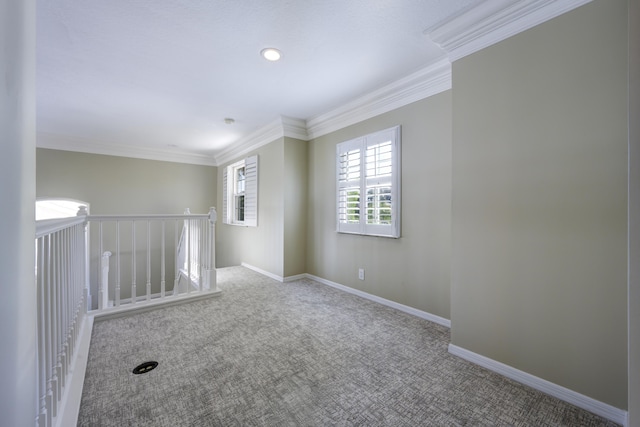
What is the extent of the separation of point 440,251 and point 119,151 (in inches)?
240

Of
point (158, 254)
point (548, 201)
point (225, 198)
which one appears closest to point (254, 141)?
point (225, 198)

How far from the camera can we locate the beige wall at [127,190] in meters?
4.77

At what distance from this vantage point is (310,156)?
4199 mm

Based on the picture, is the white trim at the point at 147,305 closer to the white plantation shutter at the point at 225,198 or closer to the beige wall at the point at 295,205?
the beige wall at the point at 295,205

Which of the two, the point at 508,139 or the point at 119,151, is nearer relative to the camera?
the point at 508,139

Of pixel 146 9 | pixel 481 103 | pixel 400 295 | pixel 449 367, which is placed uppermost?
pixel 146 9

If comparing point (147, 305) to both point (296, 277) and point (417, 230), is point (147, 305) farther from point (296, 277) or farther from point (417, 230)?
point (417, 230)

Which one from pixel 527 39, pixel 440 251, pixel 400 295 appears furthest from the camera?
pixel 400 295

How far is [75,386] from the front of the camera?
1.53 meters

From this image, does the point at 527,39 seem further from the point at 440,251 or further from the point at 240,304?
the point at 240,304

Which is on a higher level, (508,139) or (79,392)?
(508,139)

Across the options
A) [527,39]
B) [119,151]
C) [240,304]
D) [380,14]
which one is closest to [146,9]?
[380,14]

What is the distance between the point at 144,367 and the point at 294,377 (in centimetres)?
107

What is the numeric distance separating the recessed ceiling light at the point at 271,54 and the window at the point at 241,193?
245cm
